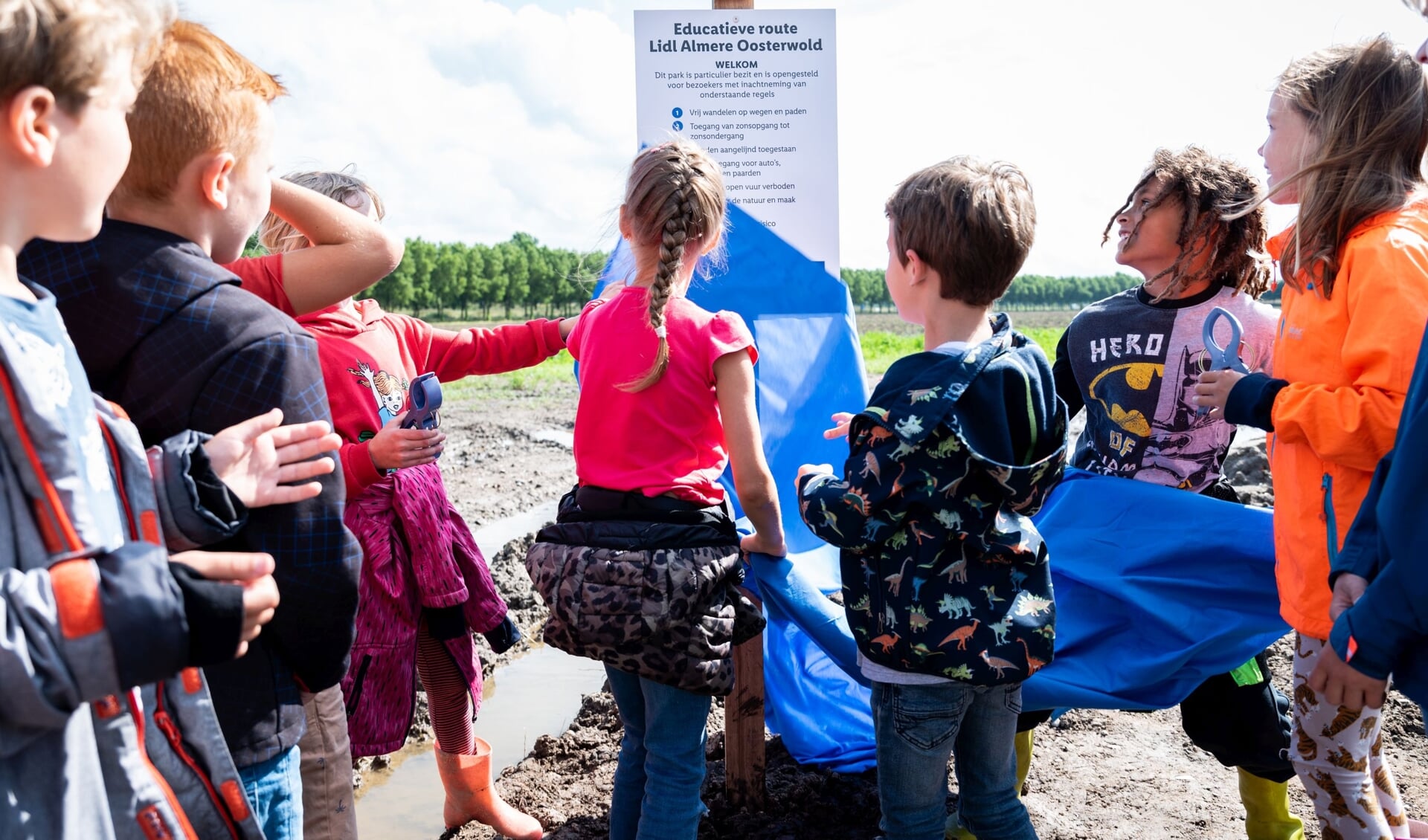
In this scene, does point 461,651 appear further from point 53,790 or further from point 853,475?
point 53,790

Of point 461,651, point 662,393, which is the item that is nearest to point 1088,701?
point 662,393

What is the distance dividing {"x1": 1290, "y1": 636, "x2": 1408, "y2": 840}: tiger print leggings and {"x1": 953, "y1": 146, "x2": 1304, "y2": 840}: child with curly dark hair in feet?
1.27

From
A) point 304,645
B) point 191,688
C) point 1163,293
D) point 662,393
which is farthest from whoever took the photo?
point 1163,293

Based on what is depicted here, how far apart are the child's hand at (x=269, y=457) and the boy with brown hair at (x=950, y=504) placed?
103 centimetres

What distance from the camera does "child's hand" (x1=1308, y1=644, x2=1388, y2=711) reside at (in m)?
1.63

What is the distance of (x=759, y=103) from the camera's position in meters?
3.37

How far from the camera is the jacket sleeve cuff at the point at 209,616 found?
1.11 meters

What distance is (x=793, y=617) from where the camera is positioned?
2.60m

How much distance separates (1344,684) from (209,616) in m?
1.71

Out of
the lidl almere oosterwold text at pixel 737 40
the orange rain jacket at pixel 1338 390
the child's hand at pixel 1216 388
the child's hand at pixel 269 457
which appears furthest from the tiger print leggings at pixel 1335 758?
the lidl almere oosterwold text at pixel 737 40

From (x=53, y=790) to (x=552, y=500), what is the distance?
20.5 ft

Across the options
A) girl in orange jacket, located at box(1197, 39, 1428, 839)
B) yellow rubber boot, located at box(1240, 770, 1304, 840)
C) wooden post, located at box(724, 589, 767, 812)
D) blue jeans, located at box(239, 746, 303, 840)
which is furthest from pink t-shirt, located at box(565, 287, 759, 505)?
yellow rubber boot, located at box(1240, 770, 1304, 840)

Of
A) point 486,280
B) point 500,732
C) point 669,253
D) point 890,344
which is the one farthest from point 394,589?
point 486,280

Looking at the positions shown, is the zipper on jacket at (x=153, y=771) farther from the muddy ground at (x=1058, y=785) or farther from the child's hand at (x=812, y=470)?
the muddy ground at (x=1058, y=785)
